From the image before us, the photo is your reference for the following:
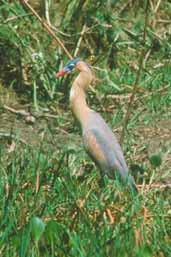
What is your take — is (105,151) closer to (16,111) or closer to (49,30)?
(16,111)

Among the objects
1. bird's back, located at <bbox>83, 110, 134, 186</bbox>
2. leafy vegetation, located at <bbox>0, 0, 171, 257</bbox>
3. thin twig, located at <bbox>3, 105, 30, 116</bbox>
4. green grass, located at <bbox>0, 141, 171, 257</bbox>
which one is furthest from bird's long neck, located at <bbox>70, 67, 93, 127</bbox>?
thin twig, located at <bbox>3, 105, 30, 116</bbox>

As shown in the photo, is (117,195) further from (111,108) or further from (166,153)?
(111,108)

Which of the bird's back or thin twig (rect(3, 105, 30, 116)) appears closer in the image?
the bird's back

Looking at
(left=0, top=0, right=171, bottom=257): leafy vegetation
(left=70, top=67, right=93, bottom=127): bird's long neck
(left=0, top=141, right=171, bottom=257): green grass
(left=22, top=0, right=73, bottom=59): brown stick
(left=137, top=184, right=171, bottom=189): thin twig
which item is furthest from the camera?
(left=22, top=0, right=73, bottom=59): brown stick

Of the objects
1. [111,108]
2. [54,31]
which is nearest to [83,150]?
[111,108]

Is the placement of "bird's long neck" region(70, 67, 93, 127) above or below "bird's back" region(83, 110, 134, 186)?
above

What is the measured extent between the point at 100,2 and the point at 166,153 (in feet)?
6.65

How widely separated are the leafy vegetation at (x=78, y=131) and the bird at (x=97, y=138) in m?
0.10

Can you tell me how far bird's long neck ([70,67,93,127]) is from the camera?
6.31 meters

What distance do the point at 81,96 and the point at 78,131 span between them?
0.68 meters

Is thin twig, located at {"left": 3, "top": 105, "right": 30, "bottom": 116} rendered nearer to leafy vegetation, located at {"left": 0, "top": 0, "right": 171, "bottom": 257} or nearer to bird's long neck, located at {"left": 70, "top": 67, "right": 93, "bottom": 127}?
leafy vegetation, located at {"left": 0, "top": 0, "right": 171, "bottom": 257}

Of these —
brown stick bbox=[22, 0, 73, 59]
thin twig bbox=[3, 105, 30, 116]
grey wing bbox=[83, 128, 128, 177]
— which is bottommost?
grey wing bbox=[83, 128, 128, 177]

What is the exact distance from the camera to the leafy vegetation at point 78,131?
4.79m

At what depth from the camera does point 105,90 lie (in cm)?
768
